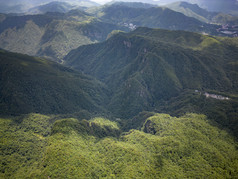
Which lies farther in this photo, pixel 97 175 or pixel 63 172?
pixel 97 175

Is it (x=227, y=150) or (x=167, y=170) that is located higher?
(x=227, y=150)

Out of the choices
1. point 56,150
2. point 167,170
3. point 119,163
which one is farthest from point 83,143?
point 167,170

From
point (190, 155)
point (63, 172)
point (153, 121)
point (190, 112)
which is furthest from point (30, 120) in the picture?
point (190, 112)

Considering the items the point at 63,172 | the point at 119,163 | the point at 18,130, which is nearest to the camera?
the point at 63,172

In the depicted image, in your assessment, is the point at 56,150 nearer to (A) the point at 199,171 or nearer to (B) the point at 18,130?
(B) the point at 18,130

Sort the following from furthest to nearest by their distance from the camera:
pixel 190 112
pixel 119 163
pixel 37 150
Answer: pixel 190 112 < pixel 37 150 < pixel 119 163

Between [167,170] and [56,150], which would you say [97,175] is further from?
[167,170]
